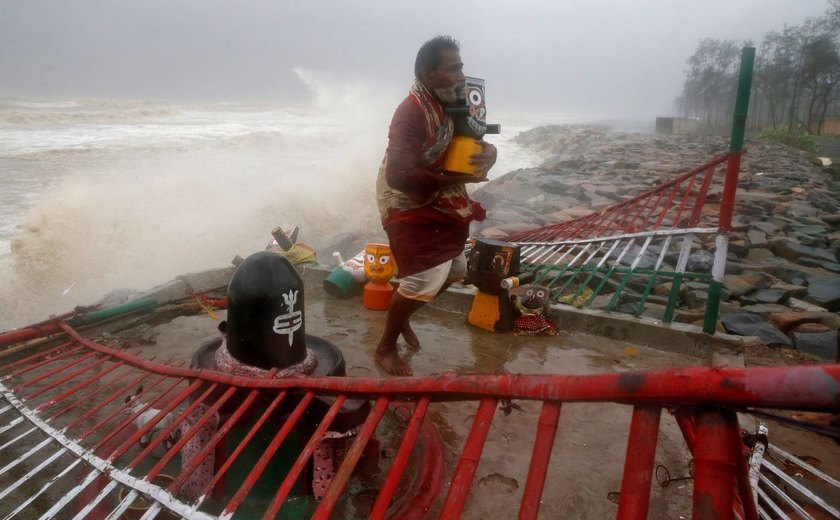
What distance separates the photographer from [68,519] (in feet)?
6.57

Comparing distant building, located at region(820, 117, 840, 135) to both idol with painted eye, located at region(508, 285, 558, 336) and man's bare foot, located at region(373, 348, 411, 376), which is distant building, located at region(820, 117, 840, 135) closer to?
idol with painted eye, located at region(508, 285, 558, 336)

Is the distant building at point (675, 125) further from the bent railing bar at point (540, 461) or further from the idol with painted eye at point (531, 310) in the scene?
the bent railing bar at point (540, 461)

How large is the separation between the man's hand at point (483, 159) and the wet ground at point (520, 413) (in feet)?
4.23

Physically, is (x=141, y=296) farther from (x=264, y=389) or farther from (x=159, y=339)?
(x=264, y=389)

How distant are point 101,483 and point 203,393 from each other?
1.93ft

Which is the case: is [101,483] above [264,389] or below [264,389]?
below

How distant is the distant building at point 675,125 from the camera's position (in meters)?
40.8

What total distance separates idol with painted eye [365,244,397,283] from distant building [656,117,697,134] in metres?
40.5

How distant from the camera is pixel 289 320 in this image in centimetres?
221

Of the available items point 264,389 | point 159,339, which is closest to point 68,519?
point 264,389

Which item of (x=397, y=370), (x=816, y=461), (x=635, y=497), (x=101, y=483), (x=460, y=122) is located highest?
(x=460, y=122)

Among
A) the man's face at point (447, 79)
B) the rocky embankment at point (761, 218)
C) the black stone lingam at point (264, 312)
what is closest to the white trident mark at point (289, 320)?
the black stone lingam at point (264, 312)

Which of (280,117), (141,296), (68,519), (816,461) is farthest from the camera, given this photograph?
(280,117)

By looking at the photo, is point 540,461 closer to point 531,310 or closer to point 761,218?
point 531,310
